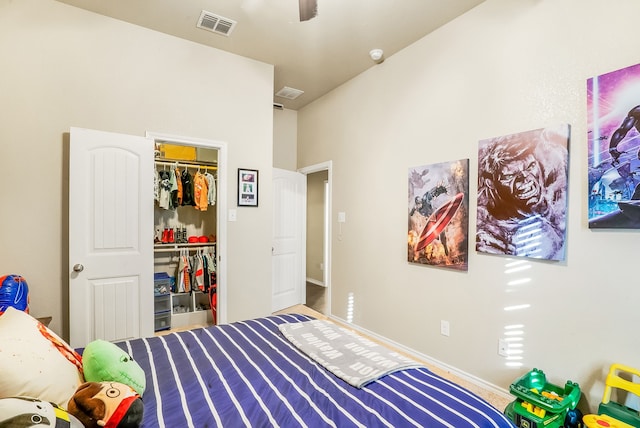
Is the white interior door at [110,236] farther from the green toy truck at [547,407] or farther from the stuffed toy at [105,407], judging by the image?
the green toy truck at [547,407]

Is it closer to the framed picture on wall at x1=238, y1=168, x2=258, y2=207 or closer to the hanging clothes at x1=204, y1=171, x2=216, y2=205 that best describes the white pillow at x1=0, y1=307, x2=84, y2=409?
the framed picture on wall at x1=238, y1=168, x2=258, y2=207

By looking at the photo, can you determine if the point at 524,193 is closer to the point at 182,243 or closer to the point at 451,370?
the point at 451,370

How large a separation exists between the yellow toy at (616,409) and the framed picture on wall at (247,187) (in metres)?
3.02

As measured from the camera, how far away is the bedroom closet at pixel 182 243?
3574mm

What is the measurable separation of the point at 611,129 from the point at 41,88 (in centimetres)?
394

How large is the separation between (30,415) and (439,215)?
268 centimetres

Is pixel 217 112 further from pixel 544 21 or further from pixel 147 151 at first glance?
pixel 544 21

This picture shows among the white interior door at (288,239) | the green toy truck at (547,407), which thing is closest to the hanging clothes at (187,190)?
the white interior door at (288,239)

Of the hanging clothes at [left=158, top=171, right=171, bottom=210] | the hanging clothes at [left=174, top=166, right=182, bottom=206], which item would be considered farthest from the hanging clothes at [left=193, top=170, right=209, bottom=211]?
the hanging clothes at [left=158, top=171, right=171, bottom=210]

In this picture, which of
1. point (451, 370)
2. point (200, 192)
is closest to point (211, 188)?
point (200, 192)

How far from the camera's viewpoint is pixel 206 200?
12.3 feet

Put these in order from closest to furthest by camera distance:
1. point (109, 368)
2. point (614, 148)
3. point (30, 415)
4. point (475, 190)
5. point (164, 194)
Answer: point (30, 415) → point (109, 368) → point (614, 148) → point (475, 190) → point (164, 194)

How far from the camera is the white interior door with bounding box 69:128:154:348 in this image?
2.46m

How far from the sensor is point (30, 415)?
31.2 inches
